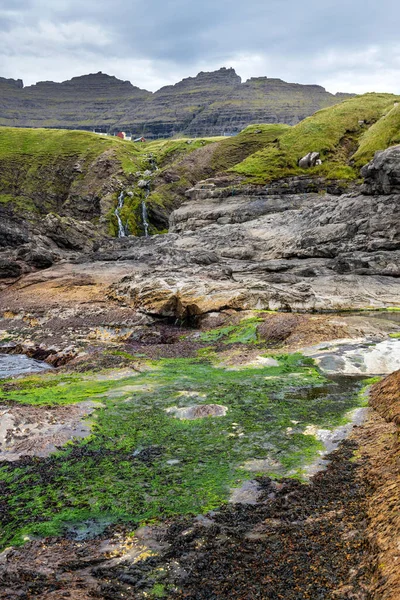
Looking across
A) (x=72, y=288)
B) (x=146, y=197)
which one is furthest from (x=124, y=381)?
(x=146, y=197)

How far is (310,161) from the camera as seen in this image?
8394 centimetres

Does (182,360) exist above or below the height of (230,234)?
below

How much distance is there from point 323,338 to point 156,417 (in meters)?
13.0

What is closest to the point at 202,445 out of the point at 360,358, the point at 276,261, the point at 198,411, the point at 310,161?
the point at 198,411

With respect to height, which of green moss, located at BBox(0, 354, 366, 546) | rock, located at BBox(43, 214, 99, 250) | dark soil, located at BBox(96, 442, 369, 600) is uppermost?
rock, located at BBox(43, 214, 99, 250)

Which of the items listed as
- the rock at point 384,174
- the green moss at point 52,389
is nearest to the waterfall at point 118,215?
the rock at point 384,174

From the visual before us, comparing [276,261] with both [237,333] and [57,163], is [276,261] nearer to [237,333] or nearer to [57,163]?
[237,333]

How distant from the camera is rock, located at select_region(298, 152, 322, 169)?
83.8m

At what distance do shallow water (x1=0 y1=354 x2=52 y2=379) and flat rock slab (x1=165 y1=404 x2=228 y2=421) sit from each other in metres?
12.6

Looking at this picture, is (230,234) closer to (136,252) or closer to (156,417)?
(136,252)

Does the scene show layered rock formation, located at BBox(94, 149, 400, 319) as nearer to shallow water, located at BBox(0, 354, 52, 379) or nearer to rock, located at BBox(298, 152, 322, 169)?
shallow water, located at BBox(0, 354, 52, 379)

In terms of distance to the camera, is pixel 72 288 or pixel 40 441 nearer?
pixel 40 441

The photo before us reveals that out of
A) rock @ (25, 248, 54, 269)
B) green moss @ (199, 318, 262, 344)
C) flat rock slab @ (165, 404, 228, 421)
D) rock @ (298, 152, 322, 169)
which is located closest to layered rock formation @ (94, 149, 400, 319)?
green moss @ (199, 318, 262, 344)

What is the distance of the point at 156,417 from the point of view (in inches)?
610
